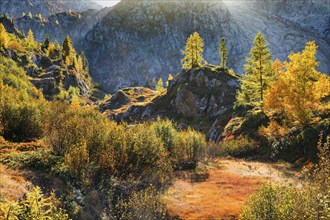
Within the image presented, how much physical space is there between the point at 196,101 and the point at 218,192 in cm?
5143

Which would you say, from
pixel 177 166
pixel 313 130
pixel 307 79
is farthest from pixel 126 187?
pixel 307 79

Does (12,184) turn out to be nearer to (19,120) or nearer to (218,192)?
(19,120)

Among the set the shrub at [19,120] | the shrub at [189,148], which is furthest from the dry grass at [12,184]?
the shrub at [189,148]

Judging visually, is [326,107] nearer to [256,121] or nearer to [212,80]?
[256,121]

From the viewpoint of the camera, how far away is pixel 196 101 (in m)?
68.1

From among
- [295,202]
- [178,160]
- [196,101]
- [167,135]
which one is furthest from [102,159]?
[196,101]

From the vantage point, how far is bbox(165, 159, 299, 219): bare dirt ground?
43.1 ft

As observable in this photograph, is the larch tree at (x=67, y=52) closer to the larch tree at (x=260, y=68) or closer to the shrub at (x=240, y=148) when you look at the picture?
the larch tree at (x=260, y=68)

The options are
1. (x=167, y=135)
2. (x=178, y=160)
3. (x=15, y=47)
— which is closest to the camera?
(x=178, y=160)

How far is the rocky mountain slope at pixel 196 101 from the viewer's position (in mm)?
62062

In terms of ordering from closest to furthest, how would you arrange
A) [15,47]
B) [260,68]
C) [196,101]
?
[260,68] → [196,101] → [15,47]

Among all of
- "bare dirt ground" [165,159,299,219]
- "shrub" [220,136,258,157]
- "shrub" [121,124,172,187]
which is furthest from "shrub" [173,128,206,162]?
"shrub" [220,136,258,157]

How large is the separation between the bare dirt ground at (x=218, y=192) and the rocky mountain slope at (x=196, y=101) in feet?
90.5

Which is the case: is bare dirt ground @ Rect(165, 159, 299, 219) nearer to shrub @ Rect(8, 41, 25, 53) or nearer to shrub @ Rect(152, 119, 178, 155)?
shrub @ Rect(152, 119, 178, 155)
